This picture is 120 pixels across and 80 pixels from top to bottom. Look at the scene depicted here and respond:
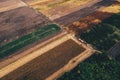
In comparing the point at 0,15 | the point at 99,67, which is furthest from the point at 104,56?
the point at 0,15

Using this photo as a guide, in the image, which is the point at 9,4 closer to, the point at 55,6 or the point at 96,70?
the point at 55,6

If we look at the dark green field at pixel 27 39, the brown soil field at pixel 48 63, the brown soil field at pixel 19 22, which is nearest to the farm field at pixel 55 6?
the brown soil field at pixel 19 22

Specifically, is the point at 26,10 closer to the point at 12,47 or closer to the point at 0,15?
the point at 0,15

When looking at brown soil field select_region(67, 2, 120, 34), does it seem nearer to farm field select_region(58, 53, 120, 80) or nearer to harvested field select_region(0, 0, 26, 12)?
farm field select_region(58, 53, 120, 80)

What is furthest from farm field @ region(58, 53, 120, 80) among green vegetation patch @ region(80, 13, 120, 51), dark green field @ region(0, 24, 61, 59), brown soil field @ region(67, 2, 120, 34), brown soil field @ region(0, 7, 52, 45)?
brown soil field @ region(0, 7, 52, 45)

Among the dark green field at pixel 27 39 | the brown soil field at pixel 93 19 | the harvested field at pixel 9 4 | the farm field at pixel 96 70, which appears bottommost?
the brown soil field at pixel 93 19

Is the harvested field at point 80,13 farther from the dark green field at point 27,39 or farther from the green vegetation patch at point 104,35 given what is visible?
the green vegetation patch at point 104,35
